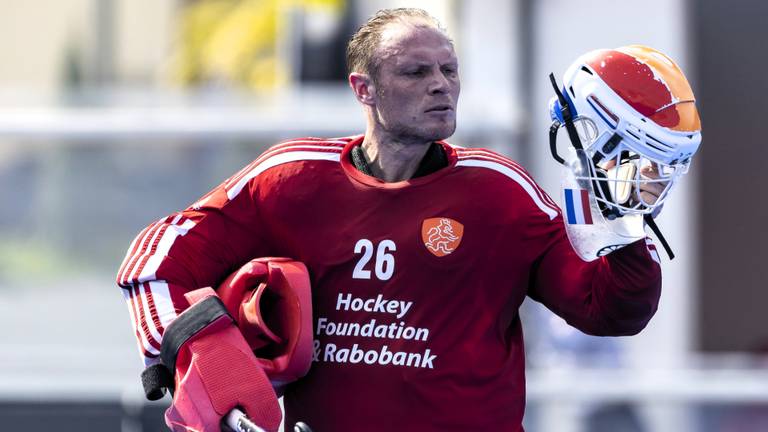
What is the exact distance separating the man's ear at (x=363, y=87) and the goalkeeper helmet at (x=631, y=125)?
62 centimetres

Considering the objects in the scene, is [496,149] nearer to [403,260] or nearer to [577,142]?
[403,260]

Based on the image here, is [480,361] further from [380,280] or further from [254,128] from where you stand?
[254,128]

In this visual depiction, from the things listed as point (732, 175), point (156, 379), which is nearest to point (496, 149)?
point (732, 175)

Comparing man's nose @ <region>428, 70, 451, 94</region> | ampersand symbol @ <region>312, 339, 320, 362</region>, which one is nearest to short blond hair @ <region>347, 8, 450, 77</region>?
man's nose @ <region>428, 70, 451, 94</region>

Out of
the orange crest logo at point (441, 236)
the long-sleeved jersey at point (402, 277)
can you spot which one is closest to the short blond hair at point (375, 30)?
the long-sleeved jersey at point (402, 277)

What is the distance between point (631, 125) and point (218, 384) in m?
1.14

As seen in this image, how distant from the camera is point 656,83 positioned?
297 cm

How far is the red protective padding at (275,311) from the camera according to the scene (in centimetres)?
327

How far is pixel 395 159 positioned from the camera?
346cm

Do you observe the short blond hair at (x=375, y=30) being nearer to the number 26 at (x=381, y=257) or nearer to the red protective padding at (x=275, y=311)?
the number 26 at (x=381, y=257)

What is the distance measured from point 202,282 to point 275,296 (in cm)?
22

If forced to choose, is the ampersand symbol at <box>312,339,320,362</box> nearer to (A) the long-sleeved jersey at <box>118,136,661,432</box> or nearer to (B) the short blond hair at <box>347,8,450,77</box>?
(A) the long-sleeved jersey at <box>118,136,661,432</box>

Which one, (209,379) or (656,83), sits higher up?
(656,83)

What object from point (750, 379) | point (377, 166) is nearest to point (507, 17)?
point (750, 379)
